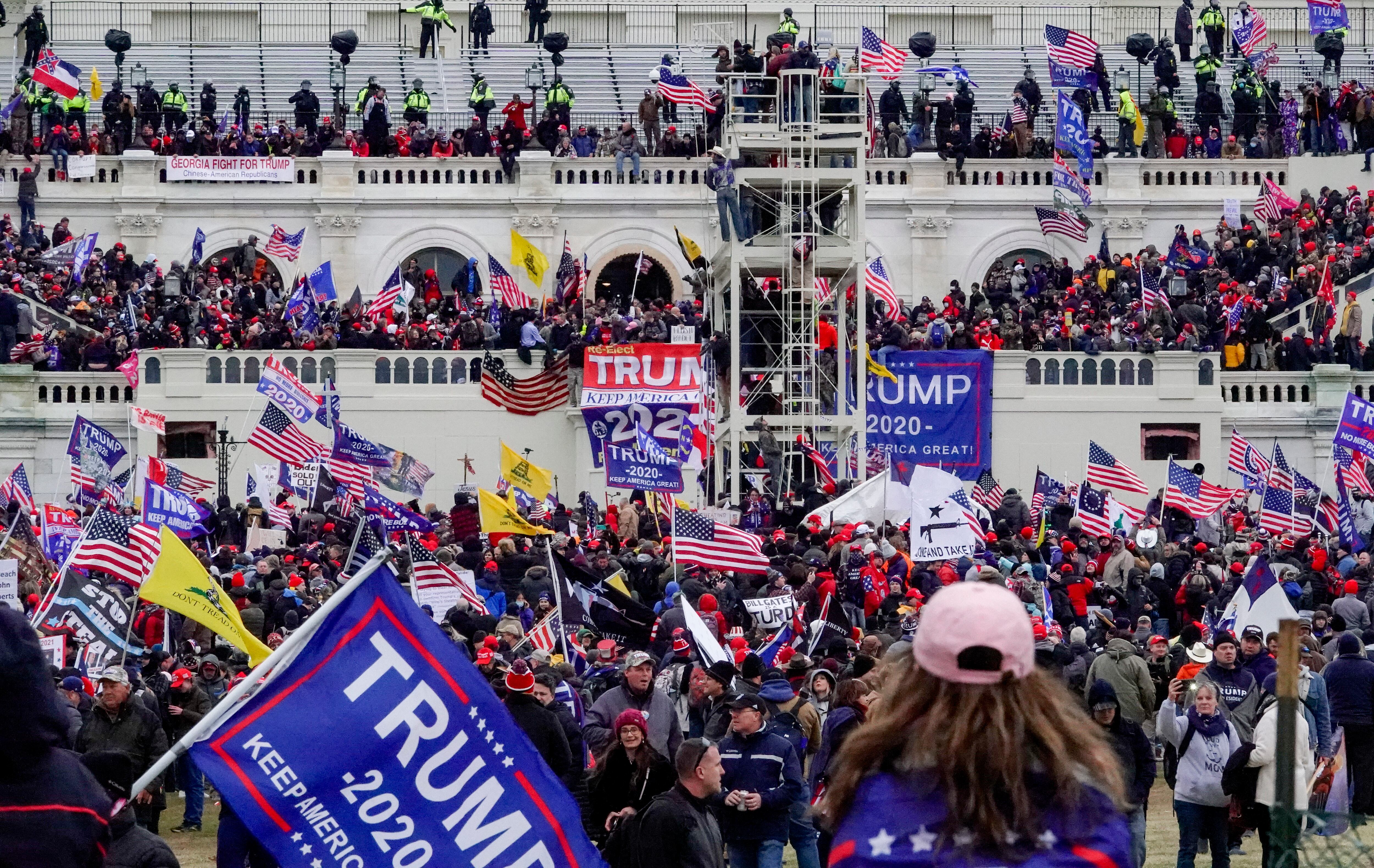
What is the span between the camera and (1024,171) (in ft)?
156

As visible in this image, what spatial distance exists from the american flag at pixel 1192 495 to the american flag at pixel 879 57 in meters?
13.1

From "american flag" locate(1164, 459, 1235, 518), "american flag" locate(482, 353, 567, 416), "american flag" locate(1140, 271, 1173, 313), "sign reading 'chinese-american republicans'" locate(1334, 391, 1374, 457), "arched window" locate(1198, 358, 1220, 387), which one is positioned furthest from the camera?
"american flag" locate(1140, 271, 1173, 313)

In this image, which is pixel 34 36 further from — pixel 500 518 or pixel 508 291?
pixel 500 518

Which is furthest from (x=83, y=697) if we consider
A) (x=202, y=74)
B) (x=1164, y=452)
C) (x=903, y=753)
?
(x=202, y=74)

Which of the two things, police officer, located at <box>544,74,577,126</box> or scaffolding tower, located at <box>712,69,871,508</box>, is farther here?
police officer, located at <box>544,74,577,126</box>

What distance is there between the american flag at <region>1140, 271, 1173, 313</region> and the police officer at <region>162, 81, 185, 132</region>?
56.3 ft

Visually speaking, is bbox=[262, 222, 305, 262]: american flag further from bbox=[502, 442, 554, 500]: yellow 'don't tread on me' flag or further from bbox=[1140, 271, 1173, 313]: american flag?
bbox=[502, 442, 554, 500]: yellow 'don't tread on me' flag

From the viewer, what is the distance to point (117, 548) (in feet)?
69.4

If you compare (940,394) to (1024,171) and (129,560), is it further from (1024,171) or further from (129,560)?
(129,560)

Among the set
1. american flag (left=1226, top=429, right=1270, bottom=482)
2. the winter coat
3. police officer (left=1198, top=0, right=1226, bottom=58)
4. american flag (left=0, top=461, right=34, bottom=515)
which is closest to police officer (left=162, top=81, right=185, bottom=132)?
american flag (left=0, top=461, right=34, bottom=515)

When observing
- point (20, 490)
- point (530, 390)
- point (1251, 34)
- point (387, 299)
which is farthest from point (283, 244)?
point (1251, 34)

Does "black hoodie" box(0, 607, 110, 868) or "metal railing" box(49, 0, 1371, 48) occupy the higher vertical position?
"metal railing" box(49, 0, 1371, 48)

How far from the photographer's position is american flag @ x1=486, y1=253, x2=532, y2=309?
40250mm

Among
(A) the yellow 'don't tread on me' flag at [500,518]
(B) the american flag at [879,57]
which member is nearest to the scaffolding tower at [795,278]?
(B) the american flag at [879,57]
